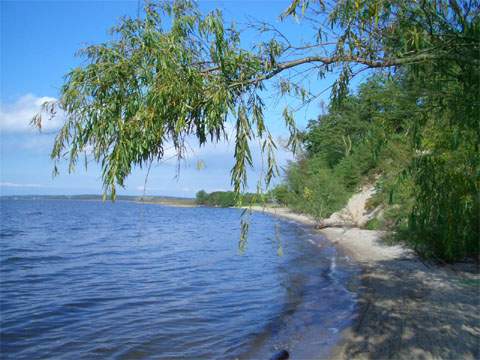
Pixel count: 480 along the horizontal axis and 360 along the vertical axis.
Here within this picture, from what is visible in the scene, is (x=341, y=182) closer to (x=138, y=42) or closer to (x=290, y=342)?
(x=290, y=342)

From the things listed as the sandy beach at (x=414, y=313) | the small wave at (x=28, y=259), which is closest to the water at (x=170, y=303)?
the small wave at (x=28, y=259)

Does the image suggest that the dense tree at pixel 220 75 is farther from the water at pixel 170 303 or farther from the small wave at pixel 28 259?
the small wave at pixel 28 259

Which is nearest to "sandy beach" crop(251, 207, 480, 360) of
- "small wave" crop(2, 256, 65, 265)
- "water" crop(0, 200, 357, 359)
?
"water" crop(0, 200, 357, 359)

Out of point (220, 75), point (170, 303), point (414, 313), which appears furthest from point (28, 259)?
point (220, 75)

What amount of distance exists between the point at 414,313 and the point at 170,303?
6032 mm

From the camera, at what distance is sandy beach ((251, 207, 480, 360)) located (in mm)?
6787

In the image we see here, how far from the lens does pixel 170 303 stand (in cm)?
1159

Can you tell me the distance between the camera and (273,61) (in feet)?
12.4

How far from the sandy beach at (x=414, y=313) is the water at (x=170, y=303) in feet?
1.77

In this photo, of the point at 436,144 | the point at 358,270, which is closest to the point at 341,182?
the point at 358,270

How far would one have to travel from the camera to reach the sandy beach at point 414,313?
679 centimetres

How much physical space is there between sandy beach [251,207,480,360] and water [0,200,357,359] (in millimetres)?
538

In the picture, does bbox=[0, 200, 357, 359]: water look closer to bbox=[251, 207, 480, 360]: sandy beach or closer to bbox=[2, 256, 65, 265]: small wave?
bbox=[2, 256, 65, 265]: small wave

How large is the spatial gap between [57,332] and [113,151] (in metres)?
7.29
